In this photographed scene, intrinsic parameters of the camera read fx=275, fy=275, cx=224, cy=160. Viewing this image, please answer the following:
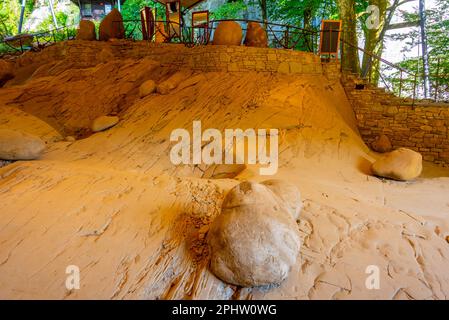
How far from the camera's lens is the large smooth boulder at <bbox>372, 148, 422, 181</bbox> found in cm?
638

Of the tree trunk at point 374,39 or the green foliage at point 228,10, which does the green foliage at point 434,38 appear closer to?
A: the tree trunk at point 374,39

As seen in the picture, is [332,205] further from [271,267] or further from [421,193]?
[421,193]

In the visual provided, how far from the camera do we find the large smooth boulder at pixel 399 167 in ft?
20.9

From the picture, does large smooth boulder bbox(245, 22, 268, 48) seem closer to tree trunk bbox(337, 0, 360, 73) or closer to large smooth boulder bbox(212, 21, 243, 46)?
large smooth boulder bbox(212, 21, 243, 46)

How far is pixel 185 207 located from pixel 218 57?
618cm

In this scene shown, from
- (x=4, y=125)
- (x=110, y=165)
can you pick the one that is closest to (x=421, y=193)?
(x=110, y=165)

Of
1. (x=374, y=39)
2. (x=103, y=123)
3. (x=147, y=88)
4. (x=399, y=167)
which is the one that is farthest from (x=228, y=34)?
(x=399, y=167)

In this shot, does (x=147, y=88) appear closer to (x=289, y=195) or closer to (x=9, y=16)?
(x=289, y=195)

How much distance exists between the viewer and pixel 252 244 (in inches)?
113

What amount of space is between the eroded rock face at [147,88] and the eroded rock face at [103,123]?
51.5 inches

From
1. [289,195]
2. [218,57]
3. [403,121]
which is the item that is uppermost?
[218,57]

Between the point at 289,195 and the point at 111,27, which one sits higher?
the point at 111,27

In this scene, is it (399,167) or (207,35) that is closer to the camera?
(399,167)

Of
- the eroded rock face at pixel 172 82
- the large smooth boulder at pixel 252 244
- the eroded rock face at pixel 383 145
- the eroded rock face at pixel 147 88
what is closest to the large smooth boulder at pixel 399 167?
the eroded rock face at pixel 383 145
